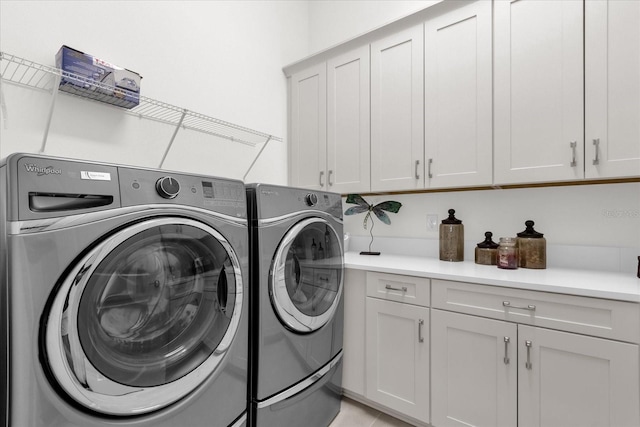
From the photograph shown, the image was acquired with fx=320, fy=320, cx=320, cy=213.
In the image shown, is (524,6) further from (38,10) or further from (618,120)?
(38,10)

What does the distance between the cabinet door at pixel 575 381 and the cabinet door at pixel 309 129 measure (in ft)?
5.38

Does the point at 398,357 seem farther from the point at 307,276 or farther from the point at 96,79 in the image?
the point at 96,79

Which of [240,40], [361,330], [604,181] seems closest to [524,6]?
[604,181]

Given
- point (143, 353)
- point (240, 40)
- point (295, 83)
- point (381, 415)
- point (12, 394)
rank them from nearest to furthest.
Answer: point (12, 394), point (143, 353), point (381, 415), point (240, 40), point (295, 83)

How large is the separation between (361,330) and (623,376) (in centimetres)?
111

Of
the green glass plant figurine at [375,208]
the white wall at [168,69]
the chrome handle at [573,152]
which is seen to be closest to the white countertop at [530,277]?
the green glass plant figurine at [375,208]

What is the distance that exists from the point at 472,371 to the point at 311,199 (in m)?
1.11

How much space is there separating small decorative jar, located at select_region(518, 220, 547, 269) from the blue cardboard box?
2.16 meters

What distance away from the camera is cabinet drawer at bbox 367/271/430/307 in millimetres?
1622

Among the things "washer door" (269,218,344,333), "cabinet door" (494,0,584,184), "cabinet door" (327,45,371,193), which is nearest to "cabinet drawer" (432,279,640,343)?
"washer door" (269,218,344,333)

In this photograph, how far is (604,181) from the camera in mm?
→ 1617

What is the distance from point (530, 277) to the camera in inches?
57.4

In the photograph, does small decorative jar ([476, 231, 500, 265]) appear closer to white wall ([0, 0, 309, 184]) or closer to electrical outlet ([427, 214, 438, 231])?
electrical outlet ([427, 214, 438, 231])

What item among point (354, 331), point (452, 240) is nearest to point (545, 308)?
point (452, 240)
